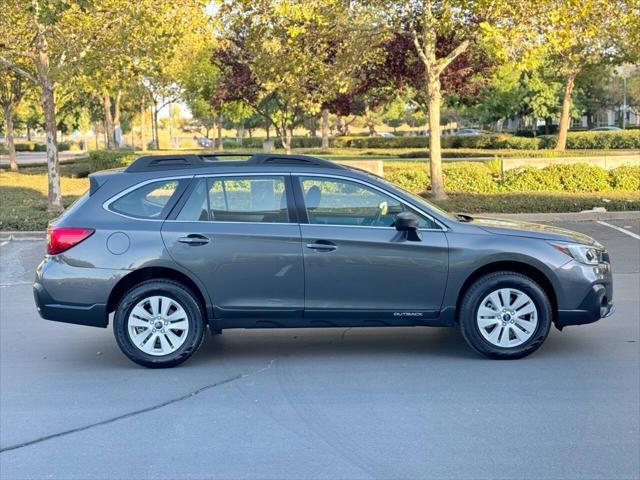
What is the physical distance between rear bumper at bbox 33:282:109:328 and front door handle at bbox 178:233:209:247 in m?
0.84

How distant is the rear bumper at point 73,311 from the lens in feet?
19.3

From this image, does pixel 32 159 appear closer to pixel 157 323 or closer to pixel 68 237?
pixel 68 237

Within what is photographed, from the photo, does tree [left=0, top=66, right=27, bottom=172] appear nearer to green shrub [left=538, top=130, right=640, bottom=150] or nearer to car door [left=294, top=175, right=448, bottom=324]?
green shrub [left=538, top=130, right=640, bottom=150]

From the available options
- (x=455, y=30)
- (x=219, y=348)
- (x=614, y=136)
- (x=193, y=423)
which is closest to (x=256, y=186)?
(x=219, y=348)

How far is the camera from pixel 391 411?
494cm

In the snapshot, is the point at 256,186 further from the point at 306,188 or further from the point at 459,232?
the point at 459,232

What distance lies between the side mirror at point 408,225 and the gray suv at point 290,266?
0.01 m

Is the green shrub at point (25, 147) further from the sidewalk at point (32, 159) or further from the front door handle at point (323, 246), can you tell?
the front door handle at point (323, 246)

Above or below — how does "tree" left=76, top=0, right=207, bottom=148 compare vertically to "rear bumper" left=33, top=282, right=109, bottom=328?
above

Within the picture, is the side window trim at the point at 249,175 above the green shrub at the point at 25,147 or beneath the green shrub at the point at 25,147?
beneath

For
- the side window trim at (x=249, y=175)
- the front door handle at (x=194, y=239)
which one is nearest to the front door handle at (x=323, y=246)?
the side window trim at (x=249, y=175)

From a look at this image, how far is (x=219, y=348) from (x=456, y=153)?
2478 cm

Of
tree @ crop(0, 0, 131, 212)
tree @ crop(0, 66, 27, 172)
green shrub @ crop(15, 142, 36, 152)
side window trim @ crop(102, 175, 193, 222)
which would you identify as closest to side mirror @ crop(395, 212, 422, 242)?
side window trim @ crop(102, 175, 193, 222)

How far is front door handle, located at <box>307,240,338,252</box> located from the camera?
5.88 metres
